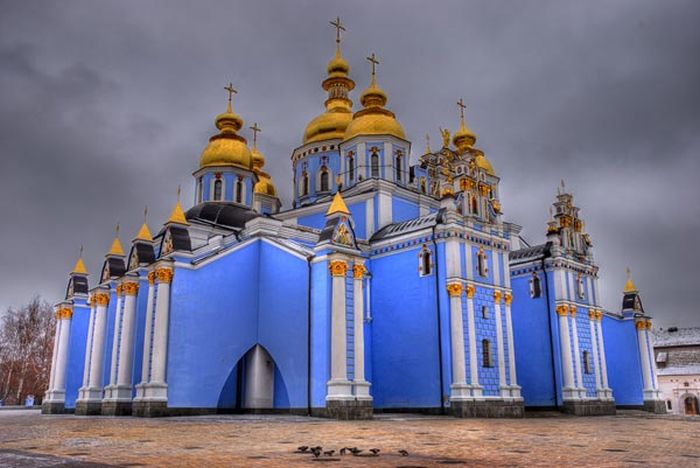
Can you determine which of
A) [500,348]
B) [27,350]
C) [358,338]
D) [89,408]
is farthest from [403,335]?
[27,350]

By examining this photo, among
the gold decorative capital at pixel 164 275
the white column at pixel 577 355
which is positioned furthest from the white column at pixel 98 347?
the white column at pixel 577 355

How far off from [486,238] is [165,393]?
524 inches

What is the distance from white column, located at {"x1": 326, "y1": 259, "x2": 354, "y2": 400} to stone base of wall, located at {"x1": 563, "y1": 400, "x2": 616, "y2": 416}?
12.9 m

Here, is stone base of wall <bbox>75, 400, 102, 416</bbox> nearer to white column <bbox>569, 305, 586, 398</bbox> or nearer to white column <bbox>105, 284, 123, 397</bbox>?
white column <bbox>105, 284, 123, 397</bbox>

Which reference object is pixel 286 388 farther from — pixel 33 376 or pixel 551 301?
pixel 33 376

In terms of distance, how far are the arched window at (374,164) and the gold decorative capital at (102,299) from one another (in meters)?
12.8

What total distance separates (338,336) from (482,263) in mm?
8225

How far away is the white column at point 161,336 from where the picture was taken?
20.4 meters

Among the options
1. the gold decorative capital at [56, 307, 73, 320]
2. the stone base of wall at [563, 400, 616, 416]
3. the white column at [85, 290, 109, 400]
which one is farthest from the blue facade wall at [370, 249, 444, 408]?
the gold decorative capital at [56, 307, 73, 320]

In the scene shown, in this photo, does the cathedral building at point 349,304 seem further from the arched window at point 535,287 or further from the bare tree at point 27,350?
the bare tree at point 27,350

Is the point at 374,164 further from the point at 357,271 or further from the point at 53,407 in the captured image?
the point at 53,407

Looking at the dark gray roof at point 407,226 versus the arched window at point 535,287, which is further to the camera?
the arched window at point 535,287

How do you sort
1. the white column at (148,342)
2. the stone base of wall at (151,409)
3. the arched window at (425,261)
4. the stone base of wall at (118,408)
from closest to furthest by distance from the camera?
the stone base of wall at (151,409), the white column at (148,342), the stone base of wall at (118,408), the arched window at (425,261)

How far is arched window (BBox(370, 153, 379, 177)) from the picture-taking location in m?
29.5
